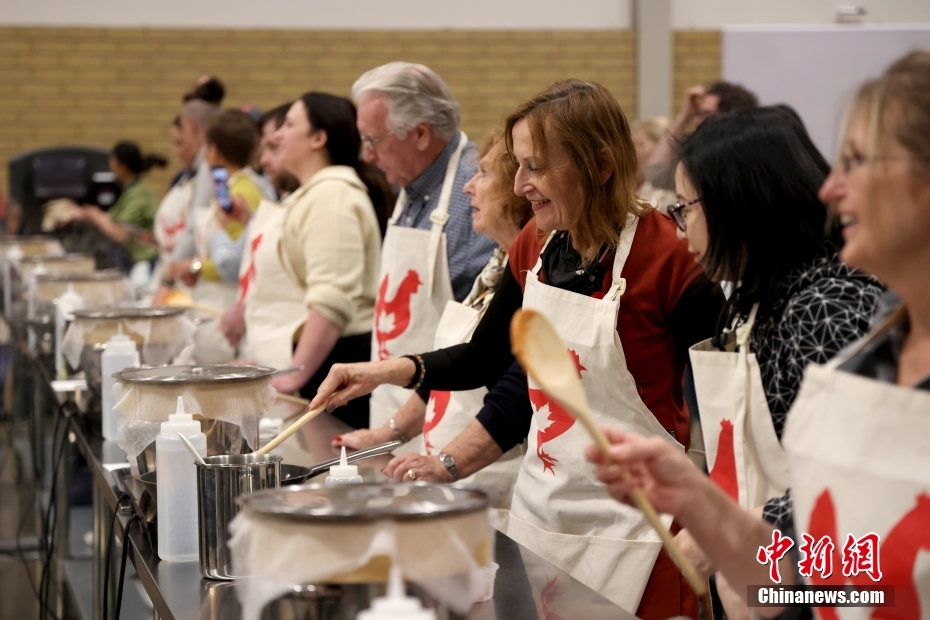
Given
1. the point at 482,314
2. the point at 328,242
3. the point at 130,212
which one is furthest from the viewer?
the point at 130,212

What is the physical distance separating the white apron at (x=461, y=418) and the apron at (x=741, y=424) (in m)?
0.61

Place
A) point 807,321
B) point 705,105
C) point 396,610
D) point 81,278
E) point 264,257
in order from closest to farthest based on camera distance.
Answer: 1. point 396,610
2. point 807,321
3. point 264,257
4. point 81,278
5. point 705,105

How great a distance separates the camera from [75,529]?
13.5ft

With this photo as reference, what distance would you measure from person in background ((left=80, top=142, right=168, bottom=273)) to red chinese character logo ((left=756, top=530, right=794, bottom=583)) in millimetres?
5819

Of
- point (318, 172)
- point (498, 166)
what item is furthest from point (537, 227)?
point (318, 172)

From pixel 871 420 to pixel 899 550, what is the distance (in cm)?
13

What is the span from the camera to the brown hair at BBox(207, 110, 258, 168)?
4730mm

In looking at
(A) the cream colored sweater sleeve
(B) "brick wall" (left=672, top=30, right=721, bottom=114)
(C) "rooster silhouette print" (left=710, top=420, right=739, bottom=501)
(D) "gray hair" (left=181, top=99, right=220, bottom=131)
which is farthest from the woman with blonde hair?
(B) "brick wall" (left=672, top=30, right=721, bottom=114)

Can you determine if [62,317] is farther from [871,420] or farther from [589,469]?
[871,420]

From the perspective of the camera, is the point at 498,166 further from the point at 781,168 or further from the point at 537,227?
the point at 781,168

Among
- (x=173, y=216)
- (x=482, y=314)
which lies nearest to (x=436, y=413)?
(x=482, y=314)

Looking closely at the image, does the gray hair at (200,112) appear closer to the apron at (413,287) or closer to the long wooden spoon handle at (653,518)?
the apron at (413,287)

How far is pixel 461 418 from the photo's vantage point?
2369 millimetres

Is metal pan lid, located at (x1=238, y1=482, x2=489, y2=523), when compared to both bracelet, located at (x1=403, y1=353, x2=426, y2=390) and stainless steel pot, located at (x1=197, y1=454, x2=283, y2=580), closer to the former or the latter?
stainless steel pot, located at (x1=197, y1=454, x2=283, y2=580)
